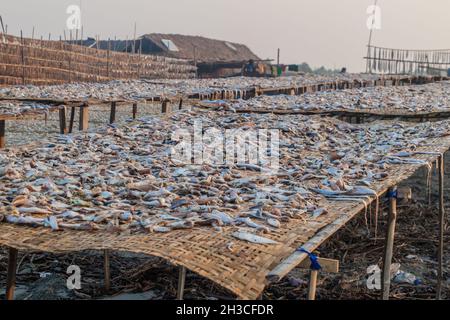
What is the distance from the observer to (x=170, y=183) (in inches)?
174

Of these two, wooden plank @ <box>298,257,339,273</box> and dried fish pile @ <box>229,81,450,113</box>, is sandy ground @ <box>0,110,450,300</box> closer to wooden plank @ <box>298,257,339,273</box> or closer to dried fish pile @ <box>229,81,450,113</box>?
wooden plank @ <box>298,257,339,273</box>

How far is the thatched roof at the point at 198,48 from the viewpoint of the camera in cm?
3634

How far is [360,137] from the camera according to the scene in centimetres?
740

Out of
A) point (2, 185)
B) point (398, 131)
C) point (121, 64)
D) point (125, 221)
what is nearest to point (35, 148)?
point (2, 185)

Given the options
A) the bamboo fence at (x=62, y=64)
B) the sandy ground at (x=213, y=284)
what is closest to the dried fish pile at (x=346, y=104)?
the sandy ground at (x=213, y=284)

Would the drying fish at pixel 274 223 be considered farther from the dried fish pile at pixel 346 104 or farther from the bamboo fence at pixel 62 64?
the bamboo fence at pixel 62 64

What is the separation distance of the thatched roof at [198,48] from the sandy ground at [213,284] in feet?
94.4

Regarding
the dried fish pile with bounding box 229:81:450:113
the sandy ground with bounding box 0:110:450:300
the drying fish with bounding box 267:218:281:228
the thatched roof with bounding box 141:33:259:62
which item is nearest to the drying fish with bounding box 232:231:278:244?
the drying fish with bounding box 267:218:281:228

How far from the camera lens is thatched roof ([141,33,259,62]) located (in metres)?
36.3

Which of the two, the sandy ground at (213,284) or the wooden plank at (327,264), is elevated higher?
the wooden plank at (327,264)

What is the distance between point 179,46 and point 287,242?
121 feet

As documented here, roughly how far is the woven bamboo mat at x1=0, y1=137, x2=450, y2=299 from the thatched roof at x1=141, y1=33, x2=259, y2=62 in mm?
31842

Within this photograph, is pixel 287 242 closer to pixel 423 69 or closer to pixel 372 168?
pixel 372 168
